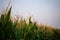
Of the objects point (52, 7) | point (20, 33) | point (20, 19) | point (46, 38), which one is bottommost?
point (46, 38)

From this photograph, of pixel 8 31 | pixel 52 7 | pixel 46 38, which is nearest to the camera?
pixel 8 31

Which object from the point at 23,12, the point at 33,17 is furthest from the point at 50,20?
the point at 23,12

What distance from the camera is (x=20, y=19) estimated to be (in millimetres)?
1255

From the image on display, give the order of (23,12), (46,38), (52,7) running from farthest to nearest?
1. (52,7)
2. (46,38)
3. (23,12)

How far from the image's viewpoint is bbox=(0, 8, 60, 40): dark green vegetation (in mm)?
1065

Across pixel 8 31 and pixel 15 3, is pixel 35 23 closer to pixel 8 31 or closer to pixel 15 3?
pixel 15 3

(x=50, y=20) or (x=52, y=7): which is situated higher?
(x=52, y=7)

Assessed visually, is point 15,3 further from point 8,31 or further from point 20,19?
point 8,31

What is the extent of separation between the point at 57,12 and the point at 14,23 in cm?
71

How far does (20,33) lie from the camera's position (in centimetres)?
121

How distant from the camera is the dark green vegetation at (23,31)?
41.9 inches

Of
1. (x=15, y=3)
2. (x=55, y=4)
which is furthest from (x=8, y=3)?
(x=55, y=4)

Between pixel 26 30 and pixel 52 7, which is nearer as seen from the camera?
pixel 26 30

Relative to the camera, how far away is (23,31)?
4.06 ft
